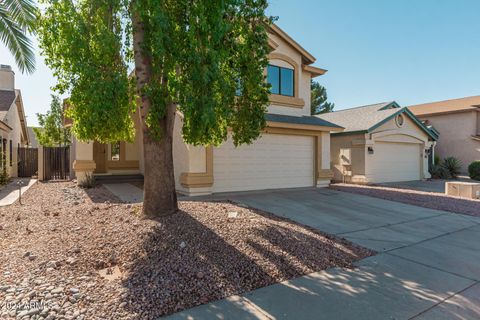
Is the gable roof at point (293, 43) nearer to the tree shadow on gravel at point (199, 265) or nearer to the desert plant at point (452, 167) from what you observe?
the tree shadow on gravel at point (199, 265)

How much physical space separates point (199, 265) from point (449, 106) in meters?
29.2

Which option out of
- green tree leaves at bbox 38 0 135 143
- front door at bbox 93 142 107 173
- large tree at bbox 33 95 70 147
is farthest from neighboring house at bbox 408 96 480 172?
large tree at bbox 33 95 70 147

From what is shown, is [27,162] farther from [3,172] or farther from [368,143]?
[368,143]

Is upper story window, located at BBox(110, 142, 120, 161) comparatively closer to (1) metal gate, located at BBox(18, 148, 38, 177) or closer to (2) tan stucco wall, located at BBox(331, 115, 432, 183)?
(1) metal gate, located at BBox(18, 148, 38, 177)

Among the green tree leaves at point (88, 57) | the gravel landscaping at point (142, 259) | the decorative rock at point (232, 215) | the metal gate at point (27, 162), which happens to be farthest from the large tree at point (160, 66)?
the metal gate at point (27, 162)

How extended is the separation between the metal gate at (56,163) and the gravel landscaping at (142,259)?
804cm

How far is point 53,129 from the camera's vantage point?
79.3 feet

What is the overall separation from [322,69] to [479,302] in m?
12.4

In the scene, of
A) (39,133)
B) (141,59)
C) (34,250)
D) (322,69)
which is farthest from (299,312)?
(39,133)

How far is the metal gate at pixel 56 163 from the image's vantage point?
14.2 metres

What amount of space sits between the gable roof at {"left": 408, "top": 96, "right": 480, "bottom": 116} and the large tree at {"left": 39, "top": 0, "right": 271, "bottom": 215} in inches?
971

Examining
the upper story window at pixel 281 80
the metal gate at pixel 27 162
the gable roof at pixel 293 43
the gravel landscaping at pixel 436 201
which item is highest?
the gable roof at pixel 293 43

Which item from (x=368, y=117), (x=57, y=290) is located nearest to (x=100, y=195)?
(x=57, y=290)

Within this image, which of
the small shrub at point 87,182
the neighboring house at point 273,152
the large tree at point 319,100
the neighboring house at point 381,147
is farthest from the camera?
the large tree at point 319,100
